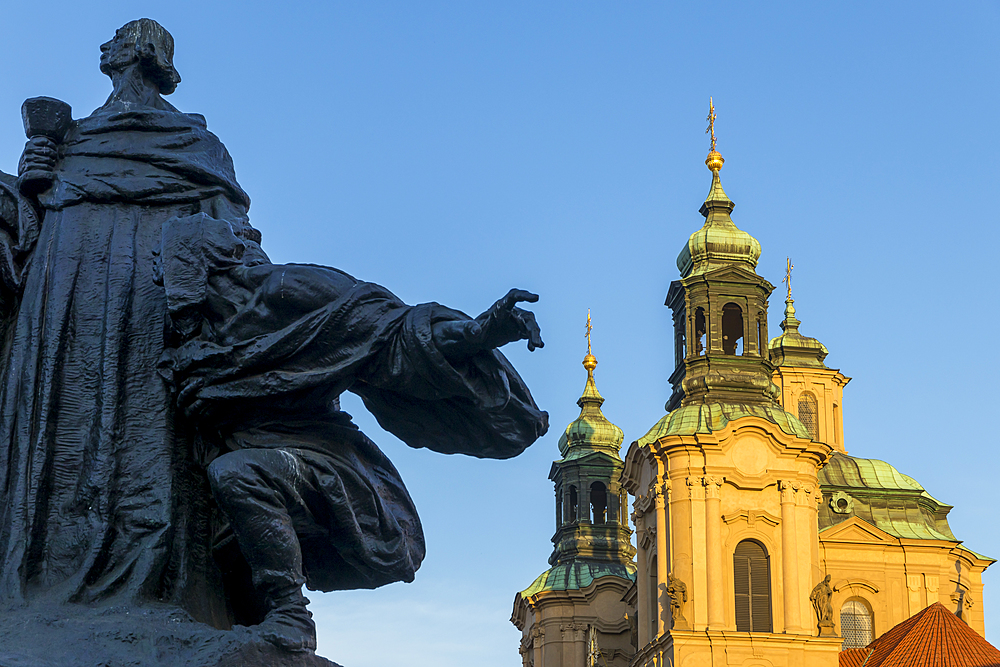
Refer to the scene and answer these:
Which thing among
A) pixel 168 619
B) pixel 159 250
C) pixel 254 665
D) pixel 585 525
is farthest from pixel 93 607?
pixel 585 525

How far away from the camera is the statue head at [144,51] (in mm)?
4691

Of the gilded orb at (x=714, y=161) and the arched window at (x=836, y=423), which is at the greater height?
the gilded orb at (x=714, y=161)

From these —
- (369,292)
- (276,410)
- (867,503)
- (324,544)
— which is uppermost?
(867,503)

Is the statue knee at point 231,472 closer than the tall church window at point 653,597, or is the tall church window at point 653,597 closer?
the statue knee at point 231,472

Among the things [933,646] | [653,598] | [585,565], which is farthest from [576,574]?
[933,646]

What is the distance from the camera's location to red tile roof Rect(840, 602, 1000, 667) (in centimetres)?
5178

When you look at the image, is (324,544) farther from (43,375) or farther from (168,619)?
(43,375)

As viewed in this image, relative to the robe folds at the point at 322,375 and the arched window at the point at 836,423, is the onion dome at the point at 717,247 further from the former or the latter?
the robe folds at the point at 322,375

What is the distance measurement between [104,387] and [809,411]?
6909cm

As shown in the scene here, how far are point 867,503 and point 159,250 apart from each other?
62161mm

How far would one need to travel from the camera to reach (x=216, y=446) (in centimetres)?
428

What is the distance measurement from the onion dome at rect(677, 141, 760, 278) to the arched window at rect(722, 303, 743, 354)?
5.07 ft

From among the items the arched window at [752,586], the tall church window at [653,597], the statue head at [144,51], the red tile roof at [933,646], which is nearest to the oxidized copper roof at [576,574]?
the tall church window at [653,597]

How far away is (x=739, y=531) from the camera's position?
53250 mm
